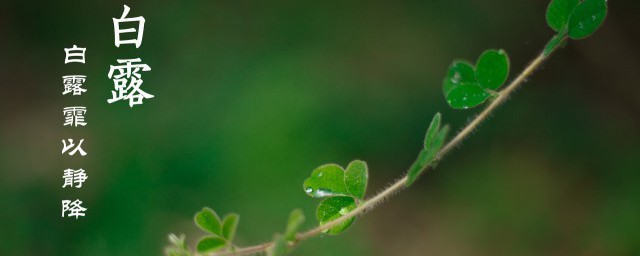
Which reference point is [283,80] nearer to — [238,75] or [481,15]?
[238,75]

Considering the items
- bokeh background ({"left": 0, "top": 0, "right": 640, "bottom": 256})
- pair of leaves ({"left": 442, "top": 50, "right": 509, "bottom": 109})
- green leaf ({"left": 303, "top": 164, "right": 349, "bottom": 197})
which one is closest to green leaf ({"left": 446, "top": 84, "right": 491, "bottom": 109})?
pair of leaves ({"left": 442, "top": 50, "right": 509, "bottom": 109})

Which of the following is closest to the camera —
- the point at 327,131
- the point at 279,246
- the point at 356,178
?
the point at 279,246

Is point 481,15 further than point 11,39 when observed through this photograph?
No

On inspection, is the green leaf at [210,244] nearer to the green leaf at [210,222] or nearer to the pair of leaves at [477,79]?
the green leaf at [210,222]

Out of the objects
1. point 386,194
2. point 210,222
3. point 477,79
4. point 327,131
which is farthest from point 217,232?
point 327,131

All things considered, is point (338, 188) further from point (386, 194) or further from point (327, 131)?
point (327, 131)

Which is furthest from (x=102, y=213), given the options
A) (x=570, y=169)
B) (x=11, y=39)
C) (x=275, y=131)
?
(x=570, y=169)

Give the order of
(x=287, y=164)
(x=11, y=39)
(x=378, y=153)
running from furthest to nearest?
1. (x=11, y=39)
2. (x=378, y=153)
3. (x=287, y=164)

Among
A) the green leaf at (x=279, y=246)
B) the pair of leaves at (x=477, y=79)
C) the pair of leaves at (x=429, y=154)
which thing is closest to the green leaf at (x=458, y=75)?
the pair of leaves at (x=477, y=79)
